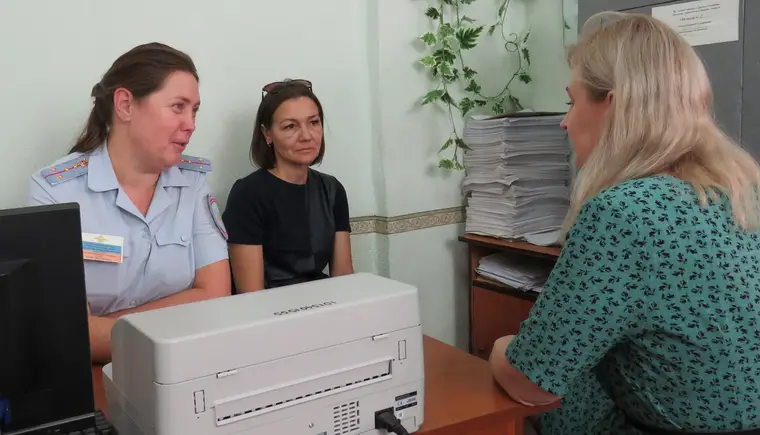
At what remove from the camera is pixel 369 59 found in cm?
251

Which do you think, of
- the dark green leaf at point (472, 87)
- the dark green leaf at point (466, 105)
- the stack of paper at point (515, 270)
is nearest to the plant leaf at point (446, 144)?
the dark green leaf at point (466, 105)

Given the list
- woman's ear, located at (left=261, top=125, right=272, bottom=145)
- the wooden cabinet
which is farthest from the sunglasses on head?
the wooden cabinet

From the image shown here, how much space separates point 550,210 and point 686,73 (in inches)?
52.4

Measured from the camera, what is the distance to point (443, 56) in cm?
250

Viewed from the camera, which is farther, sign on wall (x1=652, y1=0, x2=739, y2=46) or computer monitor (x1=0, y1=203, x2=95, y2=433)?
sign on wall (x1=652, y1=0, x2=739, y2=46)

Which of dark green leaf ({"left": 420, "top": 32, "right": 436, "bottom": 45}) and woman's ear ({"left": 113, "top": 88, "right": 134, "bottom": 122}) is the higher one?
dark green leaf ({"left": 420, "top": 32, "right": 436, "bottom": 45})

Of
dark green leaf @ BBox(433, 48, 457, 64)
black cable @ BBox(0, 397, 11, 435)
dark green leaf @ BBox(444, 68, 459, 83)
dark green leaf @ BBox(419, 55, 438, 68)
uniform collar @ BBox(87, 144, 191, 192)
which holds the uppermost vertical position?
dark green leaf @ BBox(433, 48, 457, 64)

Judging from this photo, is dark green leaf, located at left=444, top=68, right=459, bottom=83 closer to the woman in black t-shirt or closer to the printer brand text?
the woman in black t-shirt

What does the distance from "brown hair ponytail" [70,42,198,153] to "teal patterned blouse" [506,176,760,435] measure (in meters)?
1.16

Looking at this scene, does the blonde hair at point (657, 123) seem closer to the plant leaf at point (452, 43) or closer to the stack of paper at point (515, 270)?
the stack of paper at point (515, 270)

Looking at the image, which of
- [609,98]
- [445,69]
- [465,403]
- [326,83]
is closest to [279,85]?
[326,83]

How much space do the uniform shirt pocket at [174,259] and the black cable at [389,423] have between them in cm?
86

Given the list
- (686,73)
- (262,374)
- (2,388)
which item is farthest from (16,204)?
(686,73)

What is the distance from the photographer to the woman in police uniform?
1.63 metres
